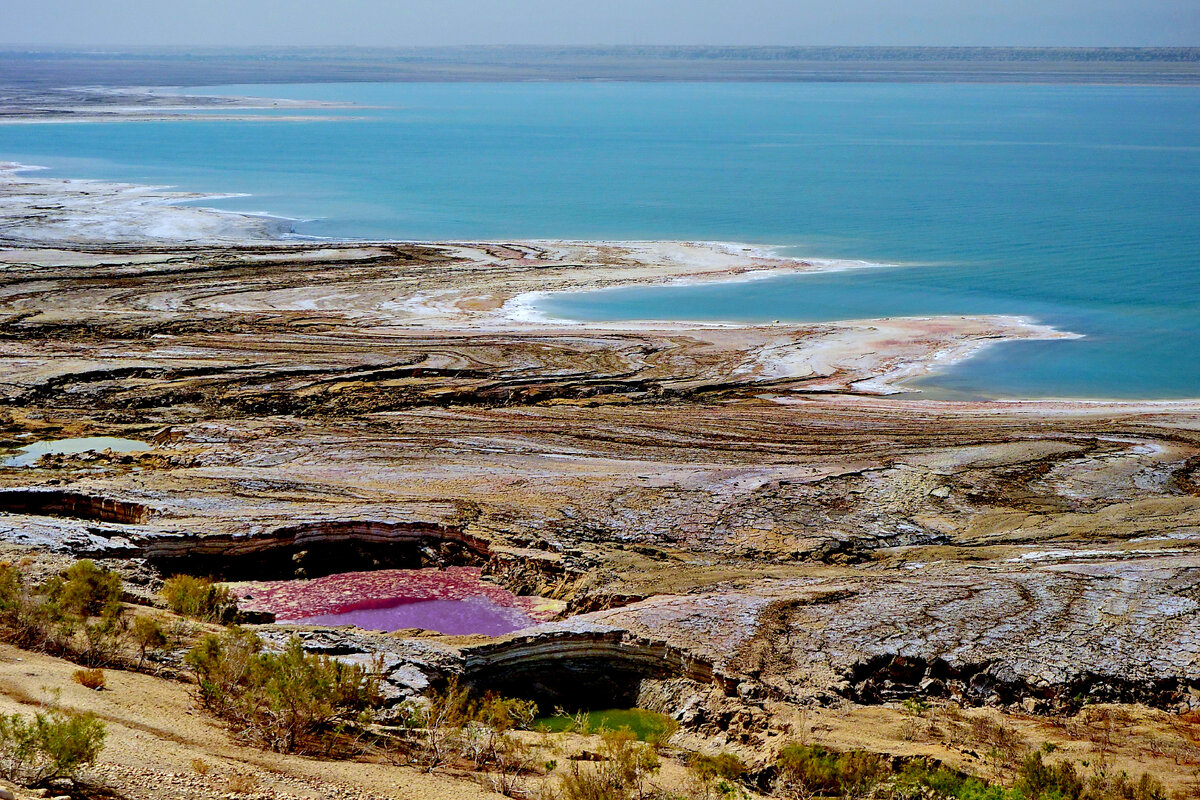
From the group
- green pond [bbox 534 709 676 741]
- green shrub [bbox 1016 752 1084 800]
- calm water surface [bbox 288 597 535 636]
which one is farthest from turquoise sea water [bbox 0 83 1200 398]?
green shrub [bbox 1016 752 1084 800]

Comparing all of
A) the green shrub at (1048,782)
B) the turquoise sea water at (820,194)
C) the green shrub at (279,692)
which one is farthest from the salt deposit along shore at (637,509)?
the turquoise sea water at (820,194)

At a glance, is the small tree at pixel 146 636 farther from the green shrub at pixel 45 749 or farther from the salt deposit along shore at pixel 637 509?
the green shrub at pixel 45 749

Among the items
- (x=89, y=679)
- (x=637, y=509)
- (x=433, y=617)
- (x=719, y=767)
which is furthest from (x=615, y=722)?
(x=89, y=679)

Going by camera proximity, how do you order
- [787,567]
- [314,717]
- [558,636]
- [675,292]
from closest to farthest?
1. [314,717]
2. [558,636]
3. [787,567]
4. [675,292]

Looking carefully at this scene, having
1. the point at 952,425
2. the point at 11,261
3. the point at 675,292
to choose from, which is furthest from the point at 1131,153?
the point at 11,261

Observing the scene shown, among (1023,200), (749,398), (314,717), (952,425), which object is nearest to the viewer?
(314,717)

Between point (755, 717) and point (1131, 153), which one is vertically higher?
point (1131, 153)

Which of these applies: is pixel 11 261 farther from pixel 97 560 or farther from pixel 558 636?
pixel 558 636
